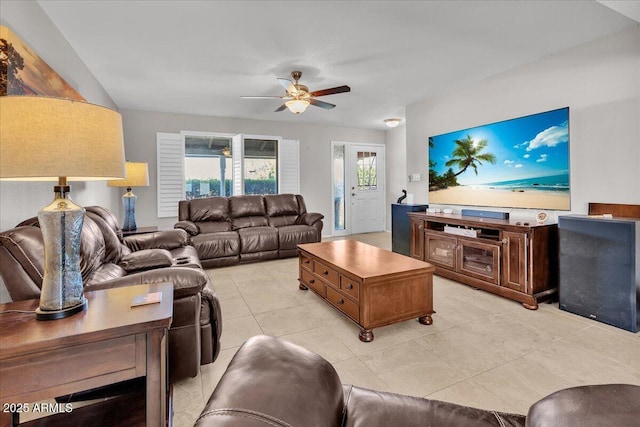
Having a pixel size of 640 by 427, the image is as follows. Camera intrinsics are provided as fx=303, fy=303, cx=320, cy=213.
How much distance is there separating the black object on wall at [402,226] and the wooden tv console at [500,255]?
2.40ft

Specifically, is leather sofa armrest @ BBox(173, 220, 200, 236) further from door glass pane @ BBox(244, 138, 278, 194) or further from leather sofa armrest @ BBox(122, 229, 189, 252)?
door glass pane @ BBox(244, 138, 278, 194)

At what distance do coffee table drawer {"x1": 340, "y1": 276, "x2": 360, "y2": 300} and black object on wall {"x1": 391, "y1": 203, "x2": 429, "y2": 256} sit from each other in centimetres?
233

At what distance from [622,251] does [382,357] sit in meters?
2.09

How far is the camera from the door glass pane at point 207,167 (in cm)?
580

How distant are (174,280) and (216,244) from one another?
2772 millimetres

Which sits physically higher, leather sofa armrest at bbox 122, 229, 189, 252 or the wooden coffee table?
leather sofa armrest at bbox 122, 229, 189, 252

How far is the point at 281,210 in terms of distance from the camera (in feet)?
17.6

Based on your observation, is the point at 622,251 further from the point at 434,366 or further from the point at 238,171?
the point at 238,171

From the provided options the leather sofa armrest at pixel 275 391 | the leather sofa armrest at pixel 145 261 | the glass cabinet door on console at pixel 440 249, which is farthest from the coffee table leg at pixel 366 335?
the glass cabinet door on console at pixel 440 249

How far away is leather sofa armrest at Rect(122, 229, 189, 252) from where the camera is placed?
3.22 meters

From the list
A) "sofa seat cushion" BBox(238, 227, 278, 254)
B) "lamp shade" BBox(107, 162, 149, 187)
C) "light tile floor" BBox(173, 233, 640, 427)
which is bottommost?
"light tile floor" BBox(173, 233, 640, 427)

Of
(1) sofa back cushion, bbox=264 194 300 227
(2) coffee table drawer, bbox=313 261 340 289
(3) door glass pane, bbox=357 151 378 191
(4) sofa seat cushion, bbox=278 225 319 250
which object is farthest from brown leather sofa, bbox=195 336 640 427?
(3) door glass pane, bbox=357 151 378 191

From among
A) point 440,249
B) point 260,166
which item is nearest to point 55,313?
point 440,249

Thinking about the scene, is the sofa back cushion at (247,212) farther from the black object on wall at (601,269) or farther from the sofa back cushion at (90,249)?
the black object on wall at (601,269)
